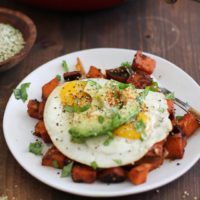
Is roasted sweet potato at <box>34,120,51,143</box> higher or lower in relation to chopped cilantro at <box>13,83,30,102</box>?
lower

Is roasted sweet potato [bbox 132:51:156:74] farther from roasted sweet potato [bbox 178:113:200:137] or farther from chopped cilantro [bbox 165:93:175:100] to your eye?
roasted sweet potato [bbox 178:113:200:137]

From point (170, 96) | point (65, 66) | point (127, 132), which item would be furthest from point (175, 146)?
point (65, 66)

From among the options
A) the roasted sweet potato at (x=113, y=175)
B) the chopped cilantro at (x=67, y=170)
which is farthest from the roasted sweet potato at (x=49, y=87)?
the roasted sweet potato at (x=113, y=175)

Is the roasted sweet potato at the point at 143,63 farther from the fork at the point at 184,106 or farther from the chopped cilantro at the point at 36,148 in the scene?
the chopped cilantro at the point at 36,148

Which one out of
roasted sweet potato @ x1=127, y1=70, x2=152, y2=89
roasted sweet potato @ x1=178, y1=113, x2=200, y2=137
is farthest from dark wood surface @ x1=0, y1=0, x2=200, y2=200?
roasted sweet potato @ x1=178, y1=113, x2=200, y2=137

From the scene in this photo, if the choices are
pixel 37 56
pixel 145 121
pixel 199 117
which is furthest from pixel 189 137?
pixel 37 56
